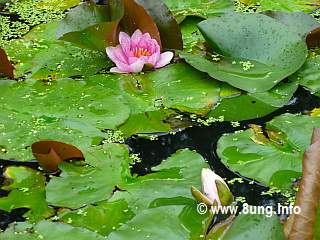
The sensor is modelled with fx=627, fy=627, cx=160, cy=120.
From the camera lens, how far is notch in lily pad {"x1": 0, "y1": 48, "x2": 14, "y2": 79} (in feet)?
6.61

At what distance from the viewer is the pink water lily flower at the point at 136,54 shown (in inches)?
79.8

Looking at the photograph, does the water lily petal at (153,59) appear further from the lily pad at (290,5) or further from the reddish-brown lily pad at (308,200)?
the reddish-brown lily pad at (308,200)

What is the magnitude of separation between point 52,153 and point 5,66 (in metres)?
0.55

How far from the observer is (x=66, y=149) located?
5.32ft

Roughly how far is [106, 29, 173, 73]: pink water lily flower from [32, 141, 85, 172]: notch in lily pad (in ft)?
1.58

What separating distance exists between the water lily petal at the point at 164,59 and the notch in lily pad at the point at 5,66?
0.47 metres

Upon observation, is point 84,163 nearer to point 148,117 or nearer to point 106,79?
point 148,117

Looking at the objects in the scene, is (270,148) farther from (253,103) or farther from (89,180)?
(89,180)

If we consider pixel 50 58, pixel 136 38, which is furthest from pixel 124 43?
pixel 50 58

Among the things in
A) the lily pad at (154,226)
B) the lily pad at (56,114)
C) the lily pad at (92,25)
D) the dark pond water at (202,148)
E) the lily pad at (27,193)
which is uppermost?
the lily pad at (92,25)

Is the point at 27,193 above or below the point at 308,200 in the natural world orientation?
below

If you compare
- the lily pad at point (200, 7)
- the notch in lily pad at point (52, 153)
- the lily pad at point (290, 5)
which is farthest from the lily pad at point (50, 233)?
the lily pad at point (290, 5)

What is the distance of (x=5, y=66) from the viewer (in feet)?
6.64

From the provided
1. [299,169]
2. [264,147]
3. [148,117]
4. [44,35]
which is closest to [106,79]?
[148,117]
